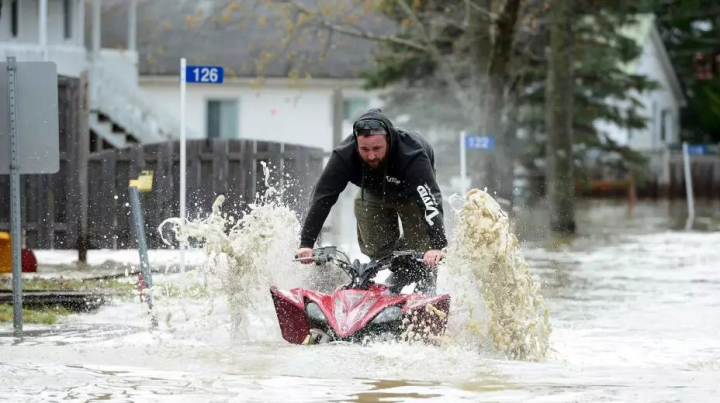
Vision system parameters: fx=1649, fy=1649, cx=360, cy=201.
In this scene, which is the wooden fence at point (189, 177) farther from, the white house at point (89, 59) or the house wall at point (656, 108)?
the house wall at point (656, 108)

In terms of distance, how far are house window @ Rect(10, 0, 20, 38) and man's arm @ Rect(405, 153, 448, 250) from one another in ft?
87.9

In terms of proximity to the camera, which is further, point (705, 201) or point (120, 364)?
point (705, 201)

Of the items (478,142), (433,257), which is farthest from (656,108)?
(433,257)

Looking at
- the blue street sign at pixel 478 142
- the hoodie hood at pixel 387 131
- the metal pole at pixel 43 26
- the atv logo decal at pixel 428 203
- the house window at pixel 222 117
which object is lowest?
the atv logo decal at pixel 428 203

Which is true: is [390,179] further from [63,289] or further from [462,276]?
[63,289]

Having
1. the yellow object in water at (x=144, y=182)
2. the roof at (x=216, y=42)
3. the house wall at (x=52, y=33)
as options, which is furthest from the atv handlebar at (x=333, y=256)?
the roof at (x=216, y=42)

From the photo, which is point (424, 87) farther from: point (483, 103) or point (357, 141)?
point (357, 141)

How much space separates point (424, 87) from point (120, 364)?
29040 mm

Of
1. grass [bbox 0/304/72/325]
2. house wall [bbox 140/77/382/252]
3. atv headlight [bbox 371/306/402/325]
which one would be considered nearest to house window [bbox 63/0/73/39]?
house wall [bbox 140/77/382/252]

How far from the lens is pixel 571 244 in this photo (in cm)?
2783

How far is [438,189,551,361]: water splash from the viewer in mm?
11617

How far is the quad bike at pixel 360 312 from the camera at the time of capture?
10617 mm

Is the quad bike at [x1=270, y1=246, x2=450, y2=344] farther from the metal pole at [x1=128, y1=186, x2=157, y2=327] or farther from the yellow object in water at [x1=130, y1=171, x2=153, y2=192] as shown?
the yellow object in water at [x1=130, y1=171, x2=153, y2=192]

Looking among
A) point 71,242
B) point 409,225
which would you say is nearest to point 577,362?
point 409,225
